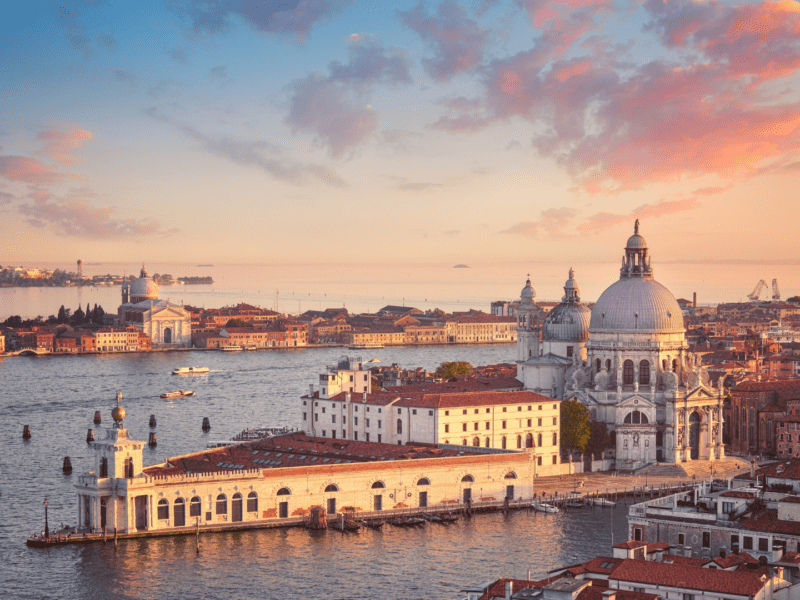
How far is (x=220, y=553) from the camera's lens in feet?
119

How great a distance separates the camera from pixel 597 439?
53.0 m

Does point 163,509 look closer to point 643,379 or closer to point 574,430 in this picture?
point 574,430

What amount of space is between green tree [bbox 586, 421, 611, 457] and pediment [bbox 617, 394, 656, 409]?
4.11ft

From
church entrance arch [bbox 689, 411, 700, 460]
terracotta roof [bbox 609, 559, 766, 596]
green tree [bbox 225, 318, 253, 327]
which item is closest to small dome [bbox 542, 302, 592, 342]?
church entrance arch [bbox 689, 411, 700, 460]

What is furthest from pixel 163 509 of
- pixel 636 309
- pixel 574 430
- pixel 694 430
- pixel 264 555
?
pixel 694 430

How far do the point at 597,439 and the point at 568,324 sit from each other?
874 centimetres

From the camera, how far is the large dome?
55.4m

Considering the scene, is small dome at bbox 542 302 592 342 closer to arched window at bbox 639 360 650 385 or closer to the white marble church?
arched window at bbox 639 360 650 385

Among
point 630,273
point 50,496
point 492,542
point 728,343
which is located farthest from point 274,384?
point 492,542

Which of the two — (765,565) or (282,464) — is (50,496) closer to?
(282,464)

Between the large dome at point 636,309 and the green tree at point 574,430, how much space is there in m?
4.94

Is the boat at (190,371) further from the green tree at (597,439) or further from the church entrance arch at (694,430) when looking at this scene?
the church entrance arch at (694,430)

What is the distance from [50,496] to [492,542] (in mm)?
15491

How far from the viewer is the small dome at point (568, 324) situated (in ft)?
198
